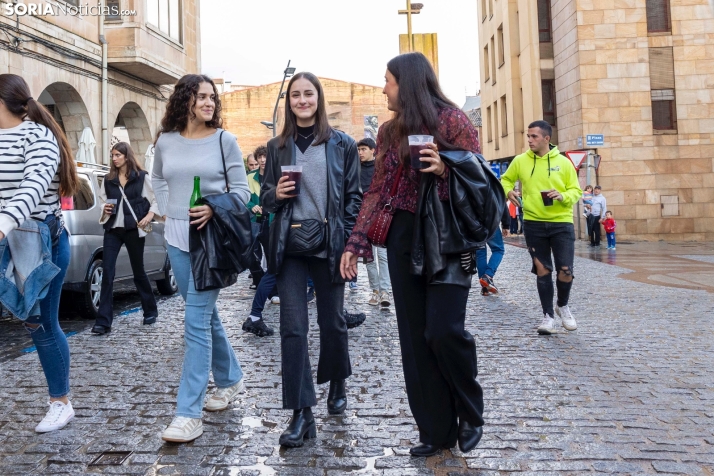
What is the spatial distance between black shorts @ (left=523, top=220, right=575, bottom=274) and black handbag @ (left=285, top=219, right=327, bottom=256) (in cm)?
368

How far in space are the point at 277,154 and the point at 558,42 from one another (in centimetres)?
2736

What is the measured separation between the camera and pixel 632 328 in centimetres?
765

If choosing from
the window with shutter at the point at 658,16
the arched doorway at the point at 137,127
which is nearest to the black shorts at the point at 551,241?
the arched doorway at the point at 137,127

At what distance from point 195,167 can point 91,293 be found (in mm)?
5283

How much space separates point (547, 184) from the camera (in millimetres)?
7270

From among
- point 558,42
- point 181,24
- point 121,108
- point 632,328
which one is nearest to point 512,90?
point 558,42

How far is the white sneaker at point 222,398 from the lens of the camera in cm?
452

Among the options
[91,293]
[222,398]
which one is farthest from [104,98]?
[222,398]

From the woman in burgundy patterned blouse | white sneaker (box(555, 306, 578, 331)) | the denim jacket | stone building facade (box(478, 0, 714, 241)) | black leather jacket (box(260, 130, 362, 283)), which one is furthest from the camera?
stone building facade (box(478, 0, 714, 241))

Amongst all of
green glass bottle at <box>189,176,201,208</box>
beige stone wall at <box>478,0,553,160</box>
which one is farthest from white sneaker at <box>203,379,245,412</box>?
beige stone wall at <box>478,0,553,160</box>

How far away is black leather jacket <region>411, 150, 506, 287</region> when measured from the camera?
3.46m

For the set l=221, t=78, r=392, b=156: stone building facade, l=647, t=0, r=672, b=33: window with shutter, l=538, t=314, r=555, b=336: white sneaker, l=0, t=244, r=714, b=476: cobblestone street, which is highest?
l=221, t=78, r=392, b=156: stone building facade

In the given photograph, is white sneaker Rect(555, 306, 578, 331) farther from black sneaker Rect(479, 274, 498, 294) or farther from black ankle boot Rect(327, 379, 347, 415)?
black ankle boot Rect(327, 379, 347, 415)

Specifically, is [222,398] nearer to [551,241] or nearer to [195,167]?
[195,167]
